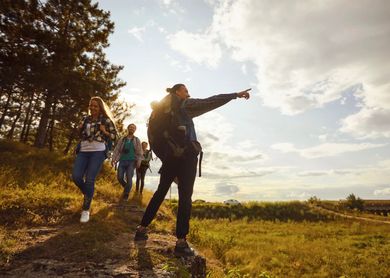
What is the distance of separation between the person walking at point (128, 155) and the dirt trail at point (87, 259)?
4.54 m

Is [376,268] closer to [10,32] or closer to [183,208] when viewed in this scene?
[183,208]

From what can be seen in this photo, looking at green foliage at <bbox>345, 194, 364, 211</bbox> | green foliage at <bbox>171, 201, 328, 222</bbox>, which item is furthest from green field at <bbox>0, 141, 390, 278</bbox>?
green foliage at <bbox>345, 194, 364, 211</bbox>

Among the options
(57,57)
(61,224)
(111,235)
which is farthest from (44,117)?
(111,235)

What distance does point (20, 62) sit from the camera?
54.3ft

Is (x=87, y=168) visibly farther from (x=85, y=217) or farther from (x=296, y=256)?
(x=296, y=256)

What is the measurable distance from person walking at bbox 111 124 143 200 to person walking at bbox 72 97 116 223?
11.9 ft

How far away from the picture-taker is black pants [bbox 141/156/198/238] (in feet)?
15.3

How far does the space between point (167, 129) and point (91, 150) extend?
85.7 inches

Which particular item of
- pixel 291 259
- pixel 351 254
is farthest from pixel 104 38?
pixel 351 254

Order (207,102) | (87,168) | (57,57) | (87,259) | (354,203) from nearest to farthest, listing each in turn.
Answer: (87,259), (207,102), (87,168), (57,57), (354,203)

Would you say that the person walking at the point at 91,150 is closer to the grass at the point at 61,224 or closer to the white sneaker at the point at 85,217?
the white sneaker at the point at 85,217

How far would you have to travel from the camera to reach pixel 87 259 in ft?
13.9

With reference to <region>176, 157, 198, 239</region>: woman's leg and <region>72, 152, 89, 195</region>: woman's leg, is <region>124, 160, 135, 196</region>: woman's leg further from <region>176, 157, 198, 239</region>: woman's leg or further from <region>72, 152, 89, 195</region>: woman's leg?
Answer: <region>176, 157, 198, 239</region>: woman's leg

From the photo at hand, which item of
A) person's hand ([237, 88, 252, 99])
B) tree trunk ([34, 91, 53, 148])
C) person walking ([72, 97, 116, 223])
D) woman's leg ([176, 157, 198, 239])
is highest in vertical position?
tree trunk ([34, 91, 53, 148])
